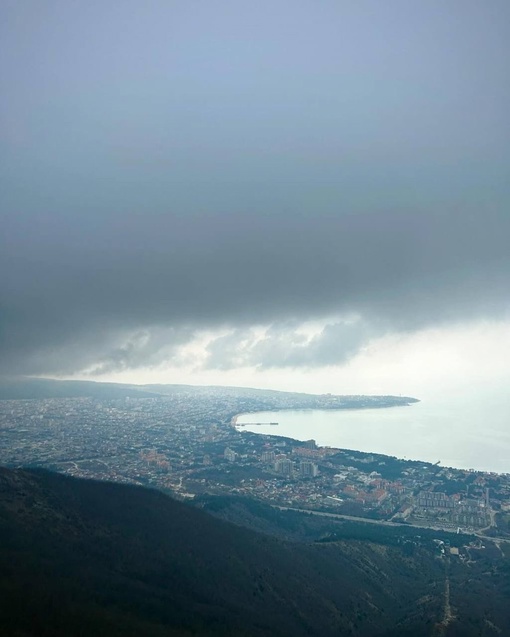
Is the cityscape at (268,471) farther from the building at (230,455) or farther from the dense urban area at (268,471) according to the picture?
the building at (230,455)

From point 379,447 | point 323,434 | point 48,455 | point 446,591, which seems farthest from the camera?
point 323,434

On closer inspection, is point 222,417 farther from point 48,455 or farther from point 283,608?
point 283,608

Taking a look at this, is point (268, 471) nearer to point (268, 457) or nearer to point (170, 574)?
point (268, 457)

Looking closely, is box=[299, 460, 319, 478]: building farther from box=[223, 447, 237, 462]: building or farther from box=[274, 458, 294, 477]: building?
box=[223, 447, 237, 462]: building

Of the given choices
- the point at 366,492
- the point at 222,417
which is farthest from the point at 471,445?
the point at 222,417

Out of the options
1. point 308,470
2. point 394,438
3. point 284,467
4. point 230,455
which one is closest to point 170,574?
point 308,470
